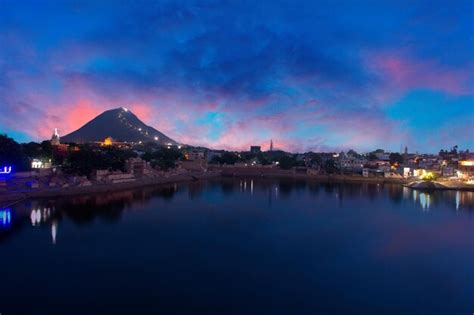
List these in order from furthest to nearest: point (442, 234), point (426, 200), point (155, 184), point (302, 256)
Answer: point (155, 184) < point (426, 200) < point (442, 234) < point (302, 256)

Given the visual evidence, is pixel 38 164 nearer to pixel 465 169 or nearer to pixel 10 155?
pixel 10 155

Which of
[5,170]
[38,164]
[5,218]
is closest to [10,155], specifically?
[5,170]

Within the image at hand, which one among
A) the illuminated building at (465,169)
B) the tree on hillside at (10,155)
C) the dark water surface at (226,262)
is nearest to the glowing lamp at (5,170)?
the tree on hillside at (10,155)

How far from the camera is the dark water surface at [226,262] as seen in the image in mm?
6125

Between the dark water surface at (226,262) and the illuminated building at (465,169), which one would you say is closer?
the dark water surface at (226,262)

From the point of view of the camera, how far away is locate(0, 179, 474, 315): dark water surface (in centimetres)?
612

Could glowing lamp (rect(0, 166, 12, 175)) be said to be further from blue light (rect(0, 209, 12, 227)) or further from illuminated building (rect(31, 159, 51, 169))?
illuminated building (rect(31, 159, 51, 169))

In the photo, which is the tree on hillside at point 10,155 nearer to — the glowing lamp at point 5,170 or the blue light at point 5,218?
the glowing lamp at point 5,170

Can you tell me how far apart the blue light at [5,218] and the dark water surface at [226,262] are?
0.03 metres

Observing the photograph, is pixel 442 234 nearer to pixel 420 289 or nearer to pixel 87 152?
pixel 420 289

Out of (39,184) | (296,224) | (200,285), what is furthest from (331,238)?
(39,184)

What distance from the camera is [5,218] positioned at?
11766 millimetres

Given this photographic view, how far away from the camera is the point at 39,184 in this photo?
17.0 metres

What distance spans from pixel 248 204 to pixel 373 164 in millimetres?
31651
